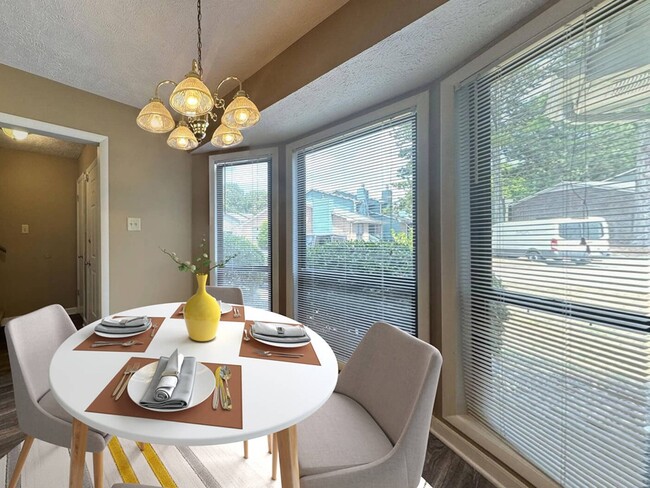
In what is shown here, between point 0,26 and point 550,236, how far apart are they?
330 cm

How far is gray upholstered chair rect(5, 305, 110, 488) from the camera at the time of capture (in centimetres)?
103

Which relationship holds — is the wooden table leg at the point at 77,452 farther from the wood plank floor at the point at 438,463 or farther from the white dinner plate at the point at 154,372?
the wood plank floor at the point at 438,463

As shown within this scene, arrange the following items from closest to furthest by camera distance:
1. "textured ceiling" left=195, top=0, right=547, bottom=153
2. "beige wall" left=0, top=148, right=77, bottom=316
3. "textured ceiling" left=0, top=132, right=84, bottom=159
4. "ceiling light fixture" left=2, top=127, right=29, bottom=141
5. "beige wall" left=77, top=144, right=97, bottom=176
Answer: "textured ceiling" left=195, top=0, right=547, bottom=153
"ceiling light fixture" left=2, top=127, right=29, bottom=141
"beige wall" left=77, top=144, right=97, bottom=176
"textured ceiling" left=0, top=132, right=84, bottom=159
"beige wall" left=0, top=148, right=77, bottom=316

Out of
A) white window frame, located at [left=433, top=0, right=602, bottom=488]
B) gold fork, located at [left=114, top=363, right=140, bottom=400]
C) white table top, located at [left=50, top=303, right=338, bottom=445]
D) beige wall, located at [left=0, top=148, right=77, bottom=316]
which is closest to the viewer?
white table top, located at [left=50, top=303, right=338, bottom=445]

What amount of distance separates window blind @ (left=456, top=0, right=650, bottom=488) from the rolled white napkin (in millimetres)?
1495

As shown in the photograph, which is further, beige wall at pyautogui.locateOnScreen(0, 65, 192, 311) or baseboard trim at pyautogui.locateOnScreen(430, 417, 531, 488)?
beige wall at pyautogui.locateOnScreen(0, 65, 192, 311)

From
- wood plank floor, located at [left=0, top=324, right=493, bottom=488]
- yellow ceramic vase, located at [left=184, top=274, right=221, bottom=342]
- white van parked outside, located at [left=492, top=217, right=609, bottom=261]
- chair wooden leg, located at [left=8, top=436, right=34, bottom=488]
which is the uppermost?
white van parked outside, located at [left=492, top=217, right=609, bottom=261]

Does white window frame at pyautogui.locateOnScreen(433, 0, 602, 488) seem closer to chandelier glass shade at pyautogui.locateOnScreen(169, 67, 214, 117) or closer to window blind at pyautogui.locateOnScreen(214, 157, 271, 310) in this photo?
chandelier glass shade at pyautogui.locateOnScreen(169, 67, 214, 117)

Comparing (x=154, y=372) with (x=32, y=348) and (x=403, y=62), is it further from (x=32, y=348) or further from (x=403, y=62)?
(x=403, y=62)

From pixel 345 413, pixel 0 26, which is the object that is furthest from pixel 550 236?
pixel 0 26

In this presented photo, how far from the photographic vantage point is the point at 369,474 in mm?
812

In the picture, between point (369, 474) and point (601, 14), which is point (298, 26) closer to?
point (601, 14)

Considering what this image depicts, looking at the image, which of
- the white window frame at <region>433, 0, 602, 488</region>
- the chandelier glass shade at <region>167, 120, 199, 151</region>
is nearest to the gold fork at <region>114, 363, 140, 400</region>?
the chandelier glass shade at <region>167, 120, 199, 151</region>

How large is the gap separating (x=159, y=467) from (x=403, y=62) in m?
2.53
